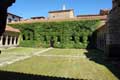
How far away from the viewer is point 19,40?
111 feet

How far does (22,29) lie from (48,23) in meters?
4.90

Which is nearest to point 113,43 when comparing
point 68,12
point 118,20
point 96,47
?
point 118,20

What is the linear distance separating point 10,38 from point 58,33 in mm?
7605

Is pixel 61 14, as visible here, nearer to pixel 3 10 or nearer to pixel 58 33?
pixel 58 33

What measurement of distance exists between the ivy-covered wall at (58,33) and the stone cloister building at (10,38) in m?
1.12

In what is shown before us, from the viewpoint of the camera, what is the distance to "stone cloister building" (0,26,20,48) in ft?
95.0

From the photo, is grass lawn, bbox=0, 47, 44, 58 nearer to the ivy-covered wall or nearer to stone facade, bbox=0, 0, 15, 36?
the ivy-covered wall

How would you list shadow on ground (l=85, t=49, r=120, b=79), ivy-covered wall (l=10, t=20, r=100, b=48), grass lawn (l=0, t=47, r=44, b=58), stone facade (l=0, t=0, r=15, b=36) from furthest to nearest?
ivy-covered wall (l=10, t=20, r=100, b=48) < grass lawn (l=0, t=47, r=44, b=58) < shadow on ground (l=85, t=49, r=120, b=79) < stone facade (l=0, t=0, r=15, b=36)

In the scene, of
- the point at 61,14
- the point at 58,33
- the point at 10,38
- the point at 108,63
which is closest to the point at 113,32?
the point at 108,63

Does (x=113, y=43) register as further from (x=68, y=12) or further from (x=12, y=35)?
(x=68, y=12)

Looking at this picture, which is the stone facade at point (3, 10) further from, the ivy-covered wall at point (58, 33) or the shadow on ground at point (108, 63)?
the ivy-covered wall at point (58, 33)

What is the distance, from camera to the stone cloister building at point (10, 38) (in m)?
29.0

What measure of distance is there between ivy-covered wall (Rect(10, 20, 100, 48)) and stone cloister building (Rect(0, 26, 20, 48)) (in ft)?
3.66

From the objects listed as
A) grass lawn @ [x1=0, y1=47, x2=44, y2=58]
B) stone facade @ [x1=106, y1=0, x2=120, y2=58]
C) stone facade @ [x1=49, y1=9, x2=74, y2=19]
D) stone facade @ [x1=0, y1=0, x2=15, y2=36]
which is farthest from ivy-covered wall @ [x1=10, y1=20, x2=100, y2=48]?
stone facade @ [x1=0, y1=0, x2=15, y2=36]
